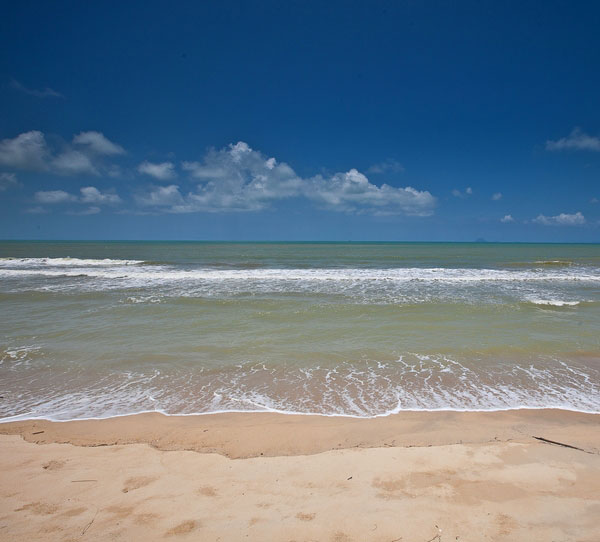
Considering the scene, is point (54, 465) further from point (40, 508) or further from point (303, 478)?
point (303, 478)

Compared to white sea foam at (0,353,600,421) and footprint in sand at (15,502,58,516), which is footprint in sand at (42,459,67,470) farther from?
white sea foam at (0,353,600,421)

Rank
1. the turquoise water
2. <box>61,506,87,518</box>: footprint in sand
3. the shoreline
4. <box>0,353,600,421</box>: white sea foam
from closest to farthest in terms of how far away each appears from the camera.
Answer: <box>61,506,87,518</box>: footprint in sand, the shoreline, <box>0,353,600,421</box>: white sea foam, the turquoise water

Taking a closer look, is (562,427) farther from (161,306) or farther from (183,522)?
(161,306)

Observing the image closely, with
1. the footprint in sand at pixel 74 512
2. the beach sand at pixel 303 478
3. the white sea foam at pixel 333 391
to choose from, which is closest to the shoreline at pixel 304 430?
the beach sand at pixel 303 478

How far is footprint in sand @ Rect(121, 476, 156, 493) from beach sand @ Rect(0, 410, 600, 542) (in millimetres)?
16

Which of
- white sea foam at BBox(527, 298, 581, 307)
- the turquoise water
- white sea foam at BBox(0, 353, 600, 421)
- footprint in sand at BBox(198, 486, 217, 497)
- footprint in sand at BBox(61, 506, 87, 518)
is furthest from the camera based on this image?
white sea foam at BBox(527, 298, 581, 307)

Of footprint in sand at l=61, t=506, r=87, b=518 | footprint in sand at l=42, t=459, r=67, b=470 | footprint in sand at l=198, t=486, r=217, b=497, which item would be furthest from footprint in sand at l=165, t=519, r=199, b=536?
footprint in sand at l=42, t=459, r=67, b=470

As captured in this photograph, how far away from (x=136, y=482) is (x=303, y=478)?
174 cm

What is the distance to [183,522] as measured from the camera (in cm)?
293

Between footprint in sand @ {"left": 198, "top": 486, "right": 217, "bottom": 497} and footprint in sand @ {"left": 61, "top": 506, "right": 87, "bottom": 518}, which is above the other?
footprint in sand @ {"left": 198, "top": 486, "right": 217, "bottom": 497}

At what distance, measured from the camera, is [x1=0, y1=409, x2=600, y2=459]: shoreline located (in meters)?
4.30

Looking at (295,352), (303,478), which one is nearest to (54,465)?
(303,478)

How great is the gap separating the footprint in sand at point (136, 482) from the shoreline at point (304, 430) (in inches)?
25.1

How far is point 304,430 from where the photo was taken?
4.70 meters
